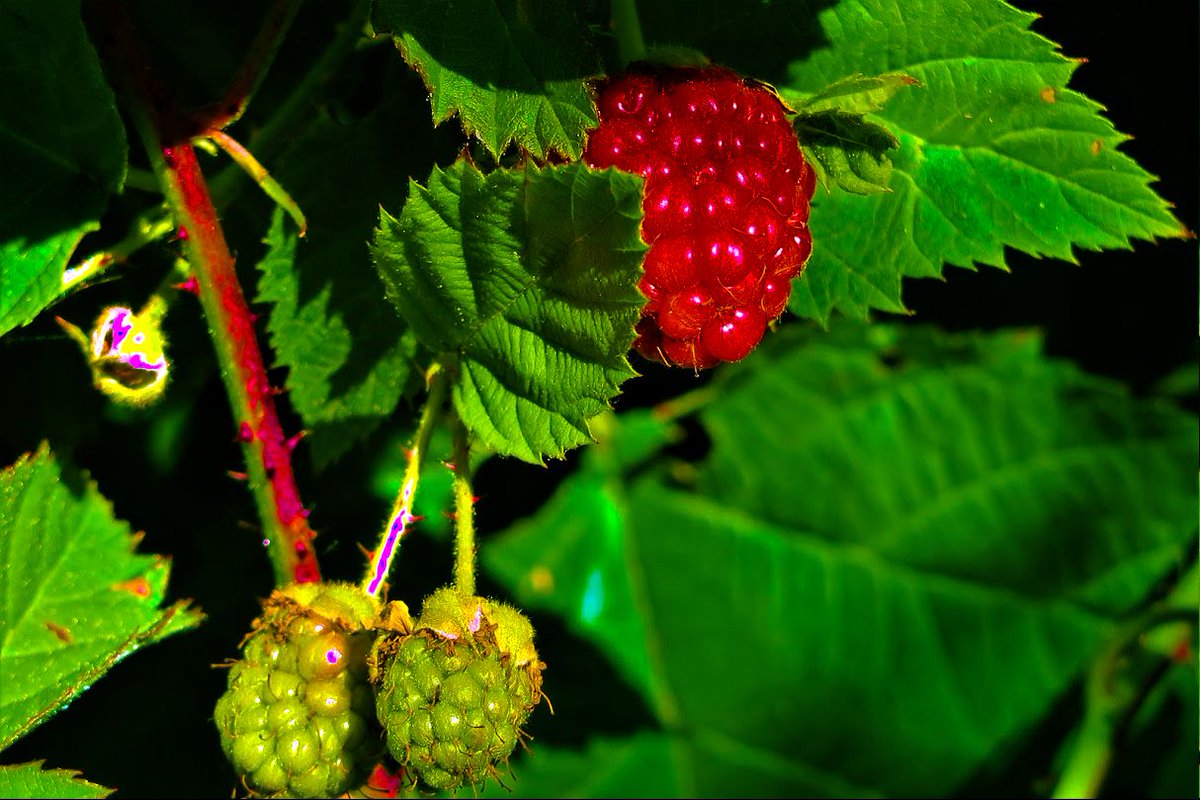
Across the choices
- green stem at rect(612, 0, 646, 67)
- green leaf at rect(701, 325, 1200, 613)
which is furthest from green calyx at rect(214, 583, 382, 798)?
green leaf at rect(701, 325, 1200, 613)

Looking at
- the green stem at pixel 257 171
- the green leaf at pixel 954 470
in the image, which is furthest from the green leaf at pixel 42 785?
the green leaf at pixel 954 470

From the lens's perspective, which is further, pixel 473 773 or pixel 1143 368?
pixel 1143 368

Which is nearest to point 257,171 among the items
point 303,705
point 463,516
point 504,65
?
point 504,65

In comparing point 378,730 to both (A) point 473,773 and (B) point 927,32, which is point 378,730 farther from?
(B) point 927,32

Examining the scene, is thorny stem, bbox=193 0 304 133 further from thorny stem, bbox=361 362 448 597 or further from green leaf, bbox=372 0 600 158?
thorny stem, bbox=361 362 448 597

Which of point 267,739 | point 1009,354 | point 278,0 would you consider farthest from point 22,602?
point 1009,354
